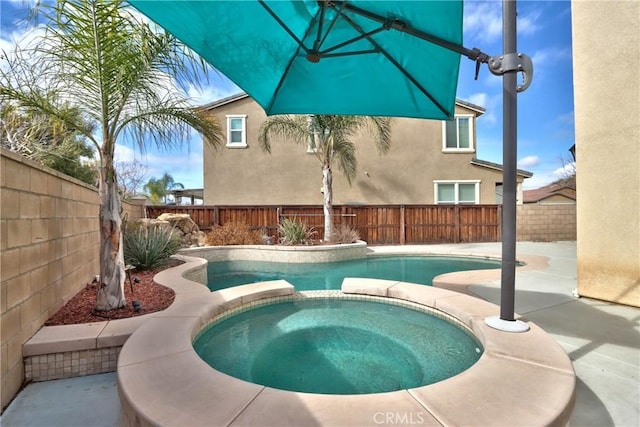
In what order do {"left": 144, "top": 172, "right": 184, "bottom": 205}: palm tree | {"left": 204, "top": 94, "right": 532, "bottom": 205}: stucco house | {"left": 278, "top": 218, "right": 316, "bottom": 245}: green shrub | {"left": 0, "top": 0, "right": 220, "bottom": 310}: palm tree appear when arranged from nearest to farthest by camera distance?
1. {"left": 0, "top": 0, "right": 220, "bottom": 310}: palm tree
2. {"left": 278, "top": 218, "right": 316, "bottom": 245}: green shrub
3. {"left": 204, "top": 94, "right": 532, "bottom": 205}: stucco house
4. {"left": 144, "top": 172, "right": 184, "bottom": 205}: palm tree

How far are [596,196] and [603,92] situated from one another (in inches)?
62.1

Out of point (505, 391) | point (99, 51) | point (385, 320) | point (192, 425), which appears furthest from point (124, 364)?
point (99, 51)

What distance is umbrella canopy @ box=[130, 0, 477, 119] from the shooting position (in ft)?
9.27

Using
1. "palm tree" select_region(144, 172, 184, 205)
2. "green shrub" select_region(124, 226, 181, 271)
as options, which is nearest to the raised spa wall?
"green shrub" select_region(124, 226, 181, 271)

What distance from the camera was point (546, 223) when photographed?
13969 mm

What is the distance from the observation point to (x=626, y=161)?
4.26m

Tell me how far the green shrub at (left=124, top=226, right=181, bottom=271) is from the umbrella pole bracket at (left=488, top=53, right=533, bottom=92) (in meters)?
7.07

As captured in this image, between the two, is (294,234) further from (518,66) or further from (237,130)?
(518,66)

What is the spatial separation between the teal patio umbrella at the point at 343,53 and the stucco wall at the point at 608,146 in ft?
8.33

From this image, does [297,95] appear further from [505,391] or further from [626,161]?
[626,161]

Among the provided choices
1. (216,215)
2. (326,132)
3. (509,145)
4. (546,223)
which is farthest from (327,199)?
(546,223)

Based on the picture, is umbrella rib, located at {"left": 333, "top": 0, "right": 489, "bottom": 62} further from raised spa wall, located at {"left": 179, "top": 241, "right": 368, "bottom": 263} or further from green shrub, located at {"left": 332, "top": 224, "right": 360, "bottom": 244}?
green shrub, located at {"left": 332, "top": 224, "right": 360, "bottom": 244}

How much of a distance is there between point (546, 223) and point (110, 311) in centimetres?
1683

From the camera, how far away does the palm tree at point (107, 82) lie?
135 inches
